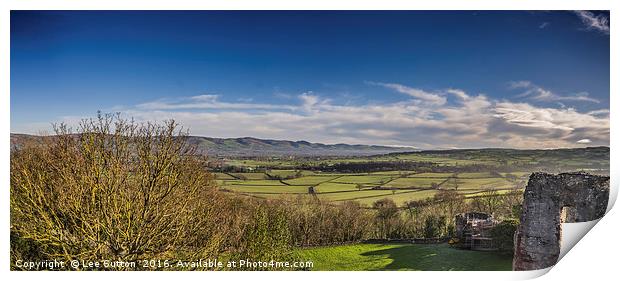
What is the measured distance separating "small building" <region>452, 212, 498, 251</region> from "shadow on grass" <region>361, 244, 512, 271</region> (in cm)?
17

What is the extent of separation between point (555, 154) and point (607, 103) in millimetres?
979

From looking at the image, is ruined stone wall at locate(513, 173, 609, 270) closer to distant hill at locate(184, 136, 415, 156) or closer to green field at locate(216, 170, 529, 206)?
green field at locate(216, 170, 529, 206)

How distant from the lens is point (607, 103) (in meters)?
6.62

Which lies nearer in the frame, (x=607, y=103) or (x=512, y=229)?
(x=607, y=103)

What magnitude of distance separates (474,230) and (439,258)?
1057mm

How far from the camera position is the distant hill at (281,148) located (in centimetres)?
717

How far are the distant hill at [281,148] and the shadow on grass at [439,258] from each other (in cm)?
156

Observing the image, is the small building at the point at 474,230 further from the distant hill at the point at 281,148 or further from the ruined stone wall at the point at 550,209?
the distant hill at the point at 281,148

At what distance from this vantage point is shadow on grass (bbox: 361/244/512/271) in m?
6.77

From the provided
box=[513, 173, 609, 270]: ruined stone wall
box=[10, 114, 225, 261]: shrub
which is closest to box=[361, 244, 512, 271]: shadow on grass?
box=[513, 173, 609, 270]: ruined stone wall

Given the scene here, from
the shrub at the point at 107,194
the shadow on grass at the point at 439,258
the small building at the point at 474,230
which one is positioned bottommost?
the shadow on grass at the point at 439,258

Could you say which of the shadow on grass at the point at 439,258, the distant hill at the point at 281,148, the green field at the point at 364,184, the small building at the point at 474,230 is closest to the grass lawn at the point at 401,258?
the shadow on grass at the point at 439,258
